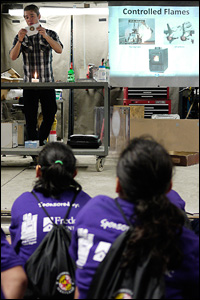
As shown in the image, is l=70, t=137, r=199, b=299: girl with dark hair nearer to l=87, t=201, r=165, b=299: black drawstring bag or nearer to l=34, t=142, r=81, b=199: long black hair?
l=87, t=201, r=165, b=299: black drawstring bag

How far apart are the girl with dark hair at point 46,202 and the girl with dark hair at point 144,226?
0.32m

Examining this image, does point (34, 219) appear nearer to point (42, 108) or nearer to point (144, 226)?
point (144, 226)

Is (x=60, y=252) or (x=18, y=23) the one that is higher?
(x=18, y=23)

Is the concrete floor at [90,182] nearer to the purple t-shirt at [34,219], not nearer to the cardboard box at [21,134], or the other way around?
the cardboard box at [21,134]

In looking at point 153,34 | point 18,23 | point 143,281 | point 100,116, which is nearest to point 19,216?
point 143,281

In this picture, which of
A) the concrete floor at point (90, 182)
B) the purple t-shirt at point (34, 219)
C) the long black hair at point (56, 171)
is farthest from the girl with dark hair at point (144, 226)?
the concrete floor at point (90, 182)

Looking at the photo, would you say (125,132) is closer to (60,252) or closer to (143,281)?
(60,252)

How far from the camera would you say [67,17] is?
664 cm

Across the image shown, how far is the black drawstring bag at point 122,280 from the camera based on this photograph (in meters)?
0.94

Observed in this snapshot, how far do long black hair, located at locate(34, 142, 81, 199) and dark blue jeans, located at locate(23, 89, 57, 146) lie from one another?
249cm

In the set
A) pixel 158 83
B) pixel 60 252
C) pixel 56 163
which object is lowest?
pixel 60 252

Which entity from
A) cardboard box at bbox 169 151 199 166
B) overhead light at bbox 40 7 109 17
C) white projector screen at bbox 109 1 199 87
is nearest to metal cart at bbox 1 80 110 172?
white projector screen at bbox 109 1 199 87

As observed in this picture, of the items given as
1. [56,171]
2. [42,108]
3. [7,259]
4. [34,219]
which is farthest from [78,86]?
[7,259]

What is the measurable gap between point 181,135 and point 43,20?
5.64m
